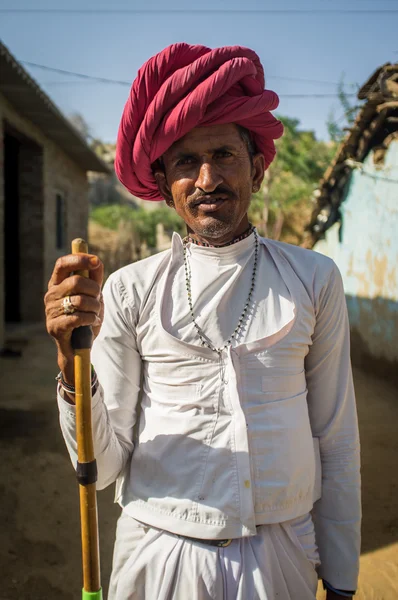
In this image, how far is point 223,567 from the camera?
1.30m

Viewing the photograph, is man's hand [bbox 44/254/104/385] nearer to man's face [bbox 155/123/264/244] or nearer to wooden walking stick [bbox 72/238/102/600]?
wooden walking stick [bbox 72/238/102/600]

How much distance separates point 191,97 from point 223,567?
1281 mm

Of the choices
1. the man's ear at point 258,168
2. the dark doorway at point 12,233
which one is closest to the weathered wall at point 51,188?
the dark doorway at point 12,233

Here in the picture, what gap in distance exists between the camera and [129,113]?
1.58 m

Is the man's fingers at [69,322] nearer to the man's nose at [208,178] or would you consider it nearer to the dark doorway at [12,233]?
the man's nose at [208,178]

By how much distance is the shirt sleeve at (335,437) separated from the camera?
148 centimetres

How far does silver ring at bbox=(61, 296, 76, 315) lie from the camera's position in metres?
1.23

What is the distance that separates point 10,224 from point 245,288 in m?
11.0

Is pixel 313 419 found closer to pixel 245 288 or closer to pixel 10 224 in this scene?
pixel 245 288

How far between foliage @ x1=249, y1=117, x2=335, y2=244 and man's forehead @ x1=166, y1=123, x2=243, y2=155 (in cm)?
2298

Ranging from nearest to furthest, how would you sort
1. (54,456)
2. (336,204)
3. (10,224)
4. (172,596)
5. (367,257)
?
(172,596)
(54,456)
(367,257)
(336,204)
(10,224)

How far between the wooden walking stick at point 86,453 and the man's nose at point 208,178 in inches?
16.1

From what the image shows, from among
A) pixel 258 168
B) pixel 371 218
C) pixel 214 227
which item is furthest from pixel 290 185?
pixel 214 227

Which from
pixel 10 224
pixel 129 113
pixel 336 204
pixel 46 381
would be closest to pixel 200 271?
pixel 129 113
